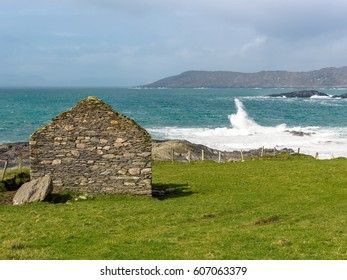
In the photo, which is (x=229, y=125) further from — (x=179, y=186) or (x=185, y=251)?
(x=185, y=251)

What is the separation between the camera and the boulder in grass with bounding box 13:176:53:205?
2625cm

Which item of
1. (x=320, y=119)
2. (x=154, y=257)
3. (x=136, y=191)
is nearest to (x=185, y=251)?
(x=154, y=257)

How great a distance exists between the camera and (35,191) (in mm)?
26891

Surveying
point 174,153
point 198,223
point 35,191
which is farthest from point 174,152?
point 198,223

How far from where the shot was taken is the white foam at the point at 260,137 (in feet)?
243

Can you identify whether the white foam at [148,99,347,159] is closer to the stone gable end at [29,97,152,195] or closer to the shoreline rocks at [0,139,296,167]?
the shoreline rocks at [0,139,296,167]

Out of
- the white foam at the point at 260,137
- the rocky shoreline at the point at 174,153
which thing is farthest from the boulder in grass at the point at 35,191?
the white foam at the point at 260,137

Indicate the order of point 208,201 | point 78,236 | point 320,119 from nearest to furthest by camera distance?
point 78,236
point 208,201
point 320,119

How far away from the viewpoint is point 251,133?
315ft

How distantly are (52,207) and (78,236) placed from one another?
7.46 metres

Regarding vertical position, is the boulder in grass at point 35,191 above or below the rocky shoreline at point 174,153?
above

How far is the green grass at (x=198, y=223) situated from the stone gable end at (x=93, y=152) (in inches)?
51.5

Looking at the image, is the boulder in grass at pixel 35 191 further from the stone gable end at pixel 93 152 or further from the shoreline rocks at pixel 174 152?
the shoreline rocks at pixel 174 152

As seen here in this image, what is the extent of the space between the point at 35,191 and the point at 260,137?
67644mm
